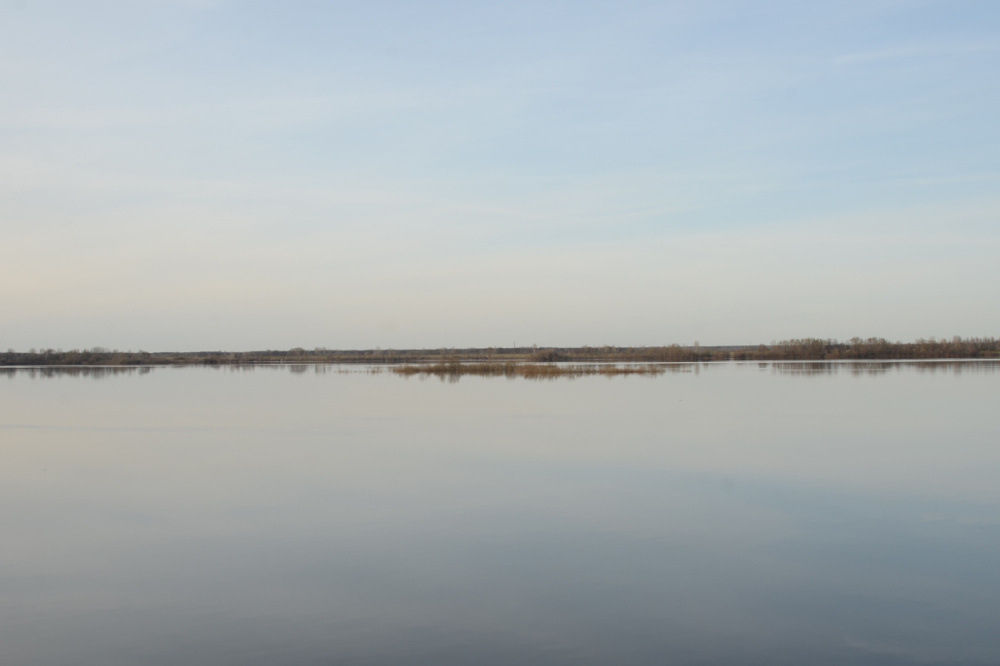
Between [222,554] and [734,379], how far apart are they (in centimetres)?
2257

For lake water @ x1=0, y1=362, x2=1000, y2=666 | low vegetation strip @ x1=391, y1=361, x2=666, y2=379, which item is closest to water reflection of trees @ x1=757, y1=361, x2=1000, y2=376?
low vegetation strip @ x1=391, y1=361, x2=666, y2=379

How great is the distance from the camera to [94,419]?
16594mm

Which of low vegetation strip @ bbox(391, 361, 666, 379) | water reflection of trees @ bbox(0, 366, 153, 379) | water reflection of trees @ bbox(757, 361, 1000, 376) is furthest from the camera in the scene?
water reflection of trees @ bbox(0, 366, 153, 379)

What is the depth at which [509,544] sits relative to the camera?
20.9 ft

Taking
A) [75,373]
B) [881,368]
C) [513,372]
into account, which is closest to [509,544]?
[513,372]

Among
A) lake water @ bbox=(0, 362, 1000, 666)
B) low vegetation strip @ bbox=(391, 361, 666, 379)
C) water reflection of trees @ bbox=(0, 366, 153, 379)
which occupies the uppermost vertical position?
low vegetation strip @ bbox=(391, 361, 666, 379)

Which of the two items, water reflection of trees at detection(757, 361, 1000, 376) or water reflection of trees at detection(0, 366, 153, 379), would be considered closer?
water reflection of trees at detection(757, 361, 1000, 376)

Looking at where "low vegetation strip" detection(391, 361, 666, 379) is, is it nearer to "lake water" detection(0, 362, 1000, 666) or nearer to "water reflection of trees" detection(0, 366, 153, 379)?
"water reflection of trees" detection(0, 366, 153, 379)

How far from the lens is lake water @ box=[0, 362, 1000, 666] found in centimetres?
444

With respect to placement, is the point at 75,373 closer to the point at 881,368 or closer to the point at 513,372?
the point at 513,372

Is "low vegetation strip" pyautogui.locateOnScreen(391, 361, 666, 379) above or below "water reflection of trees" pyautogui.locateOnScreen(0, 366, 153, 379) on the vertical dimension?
above

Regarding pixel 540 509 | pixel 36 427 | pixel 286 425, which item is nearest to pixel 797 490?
pixel 540 509

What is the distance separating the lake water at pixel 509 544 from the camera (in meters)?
4.44

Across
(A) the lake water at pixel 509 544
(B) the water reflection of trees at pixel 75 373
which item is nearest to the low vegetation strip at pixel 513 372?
(B) the water reflection of trees at pixel 75 373
